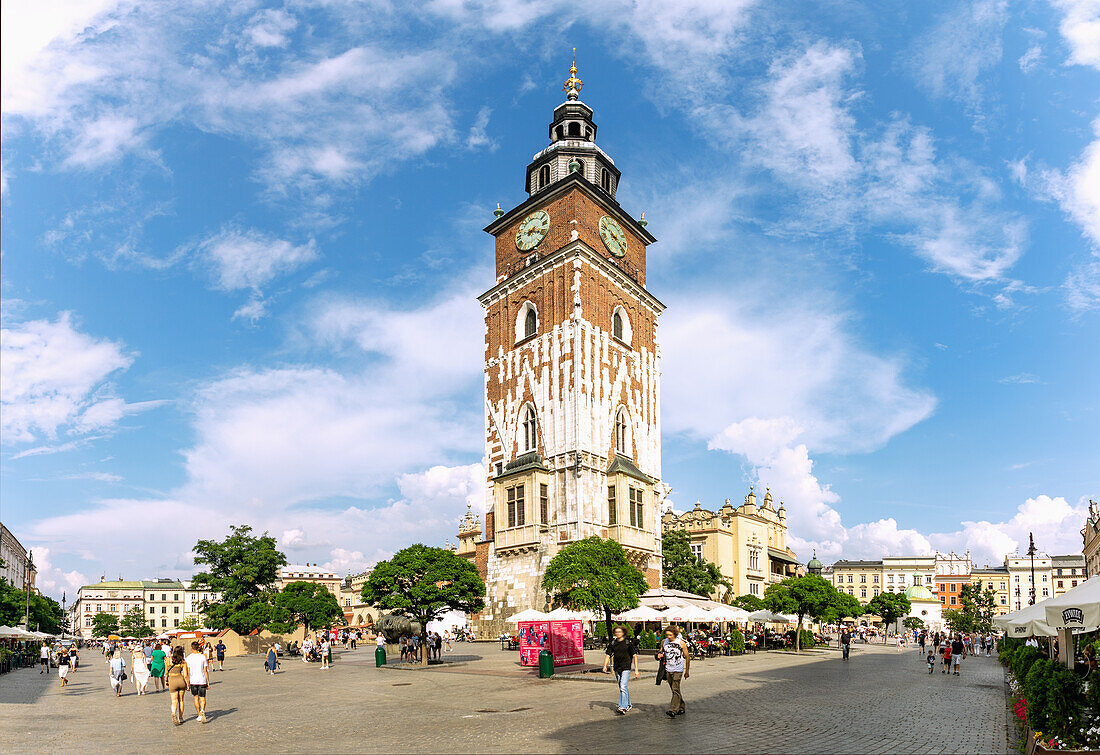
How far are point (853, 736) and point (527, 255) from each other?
4701 cm

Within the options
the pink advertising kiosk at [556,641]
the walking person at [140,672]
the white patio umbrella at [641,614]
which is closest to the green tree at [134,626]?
the walking person at [140,672]

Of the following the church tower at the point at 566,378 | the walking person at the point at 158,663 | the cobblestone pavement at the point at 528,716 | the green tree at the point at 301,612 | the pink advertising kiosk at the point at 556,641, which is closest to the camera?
the cobblestone pavement at the point at 528,716

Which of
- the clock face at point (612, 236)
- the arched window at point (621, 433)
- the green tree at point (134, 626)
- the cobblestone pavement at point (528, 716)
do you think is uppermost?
the clock face at point (612, 236)

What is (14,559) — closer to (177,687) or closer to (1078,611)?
(177,687)

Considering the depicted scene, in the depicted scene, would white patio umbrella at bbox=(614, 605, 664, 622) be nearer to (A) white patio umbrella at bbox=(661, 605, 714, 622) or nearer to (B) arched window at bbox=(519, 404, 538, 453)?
(A) white patio umbrella at bbox=(661, 605, 714, 622)

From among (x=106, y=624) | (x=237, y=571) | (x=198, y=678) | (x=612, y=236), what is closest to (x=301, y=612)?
(x=237, y=571)

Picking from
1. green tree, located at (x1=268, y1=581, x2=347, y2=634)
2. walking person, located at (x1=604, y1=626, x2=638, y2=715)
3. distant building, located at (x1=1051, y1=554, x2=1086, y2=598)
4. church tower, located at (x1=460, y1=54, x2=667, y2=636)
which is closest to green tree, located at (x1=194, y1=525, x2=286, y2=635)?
green tree, located at (x1=268, y1=581, x2=347, y2=634)

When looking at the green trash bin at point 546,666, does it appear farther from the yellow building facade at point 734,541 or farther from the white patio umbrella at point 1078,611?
the yellow building facade at point 734,541

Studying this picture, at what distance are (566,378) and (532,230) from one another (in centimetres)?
1278

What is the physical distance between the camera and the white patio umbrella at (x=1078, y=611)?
1307 centimetres

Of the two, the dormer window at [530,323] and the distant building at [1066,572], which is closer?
the dormer window at [530,323]

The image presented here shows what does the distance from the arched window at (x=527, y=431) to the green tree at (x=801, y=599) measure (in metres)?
18.1

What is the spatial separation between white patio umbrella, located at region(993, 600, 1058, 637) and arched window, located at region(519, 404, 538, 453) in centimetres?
3484

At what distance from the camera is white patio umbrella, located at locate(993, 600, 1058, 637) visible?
56.0 ft
